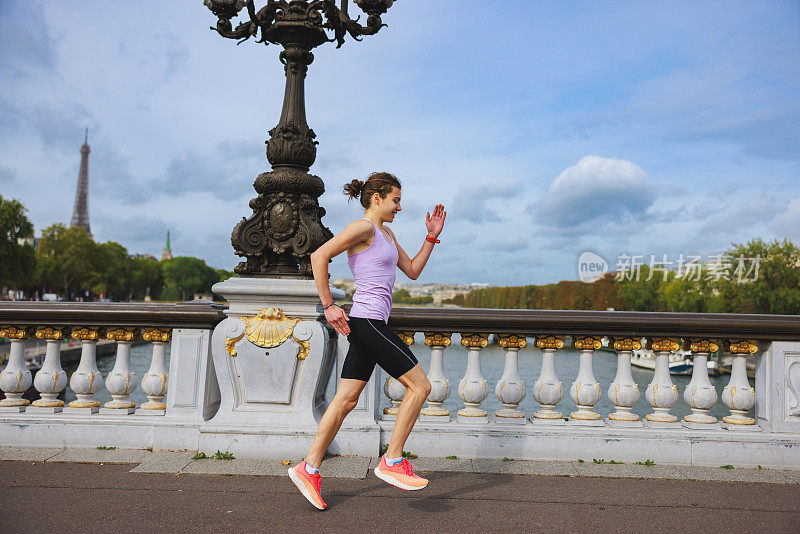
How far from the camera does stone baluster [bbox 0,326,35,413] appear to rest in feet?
15.6

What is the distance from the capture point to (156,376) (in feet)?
15.6

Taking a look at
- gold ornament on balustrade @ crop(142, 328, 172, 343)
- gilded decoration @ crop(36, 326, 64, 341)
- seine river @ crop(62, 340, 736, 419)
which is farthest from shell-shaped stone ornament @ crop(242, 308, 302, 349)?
seine river @ crop(62, 340, 736, 419)

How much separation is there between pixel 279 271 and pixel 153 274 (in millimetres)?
115534

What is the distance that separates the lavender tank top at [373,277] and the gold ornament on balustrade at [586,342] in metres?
1.84

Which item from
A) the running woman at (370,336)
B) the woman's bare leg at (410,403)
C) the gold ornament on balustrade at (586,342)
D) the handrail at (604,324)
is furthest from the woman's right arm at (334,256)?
the gold ornament on balustrade at (586,342)

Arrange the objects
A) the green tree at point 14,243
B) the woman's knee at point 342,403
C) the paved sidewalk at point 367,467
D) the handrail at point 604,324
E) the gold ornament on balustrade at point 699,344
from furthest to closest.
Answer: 1. the green tree at point 14,243
2. the gold ornament on balustrade at point 699,344
3. the handrail at point 604,324
4. the paved sidewalk at point 367,467
5. the woman's knee at point 342,403

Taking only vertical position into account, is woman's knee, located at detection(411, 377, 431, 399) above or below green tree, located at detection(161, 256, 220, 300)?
below

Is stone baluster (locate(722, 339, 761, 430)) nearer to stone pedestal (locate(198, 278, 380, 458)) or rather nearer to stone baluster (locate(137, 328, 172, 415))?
stone pedestal (locate(198, 278, 380, 458))

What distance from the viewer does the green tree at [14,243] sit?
46188 mm

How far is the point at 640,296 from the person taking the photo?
68.6m

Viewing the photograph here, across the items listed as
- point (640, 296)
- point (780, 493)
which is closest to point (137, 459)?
point (780, 493)

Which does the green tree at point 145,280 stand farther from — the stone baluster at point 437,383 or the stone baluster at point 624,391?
the stone baluster at point 624,391

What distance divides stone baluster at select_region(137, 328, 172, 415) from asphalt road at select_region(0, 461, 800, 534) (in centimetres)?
58

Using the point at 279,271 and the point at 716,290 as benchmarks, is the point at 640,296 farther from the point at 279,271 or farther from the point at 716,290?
the point at 279,271
